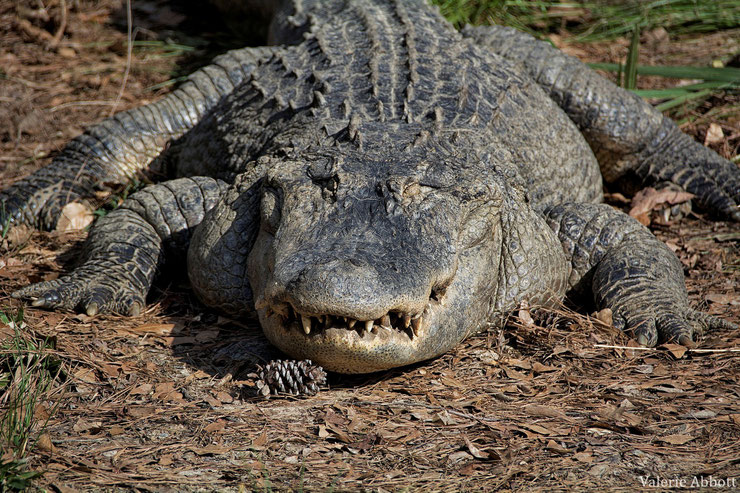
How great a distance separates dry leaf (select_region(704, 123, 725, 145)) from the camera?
577cm

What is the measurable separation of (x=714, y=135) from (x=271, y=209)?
394cm

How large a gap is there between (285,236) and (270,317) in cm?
34

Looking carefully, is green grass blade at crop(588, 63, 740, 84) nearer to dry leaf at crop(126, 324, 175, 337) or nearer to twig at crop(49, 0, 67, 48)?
dry leaf at crop(126, 324, 175, 337)

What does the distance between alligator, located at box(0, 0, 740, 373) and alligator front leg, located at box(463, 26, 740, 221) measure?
14 millimetres

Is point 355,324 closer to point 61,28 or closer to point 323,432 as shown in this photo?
point 323,432

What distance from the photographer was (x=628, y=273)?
394 centimetres

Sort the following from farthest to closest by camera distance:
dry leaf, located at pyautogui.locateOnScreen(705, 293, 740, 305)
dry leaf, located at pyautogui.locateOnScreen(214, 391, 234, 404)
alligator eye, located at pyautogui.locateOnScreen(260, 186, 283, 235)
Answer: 1. dry leaf, located at pyautogui.locateOnScreen(705, 293, 740, 305)
2. alligator eye, located at pyautogui.locateOnScreen(260, 186, 283, 235)
3. dry leaf, located at pyautogui.locateOnScreen(214, 391, 234, 404)

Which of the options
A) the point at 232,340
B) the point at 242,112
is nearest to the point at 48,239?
the point at 242,112

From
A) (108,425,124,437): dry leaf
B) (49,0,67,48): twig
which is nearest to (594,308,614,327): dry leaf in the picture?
(108,425,124,437): dry leaf

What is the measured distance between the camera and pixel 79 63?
7062 millimetres

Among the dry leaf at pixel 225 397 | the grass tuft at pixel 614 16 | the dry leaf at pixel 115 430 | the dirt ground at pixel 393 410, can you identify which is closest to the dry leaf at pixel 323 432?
the dirt ground at pixel 393 410

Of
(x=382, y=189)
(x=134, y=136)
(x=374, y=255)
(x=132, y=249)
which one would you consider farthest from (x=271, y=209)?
(x=134, y=136)

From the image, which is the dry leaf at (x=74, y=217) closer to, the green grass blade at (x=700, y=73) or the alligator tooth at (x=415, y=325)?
the alligator tooth at (x=415, y=325)

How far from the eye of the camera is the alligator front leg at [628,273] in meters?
3.65
